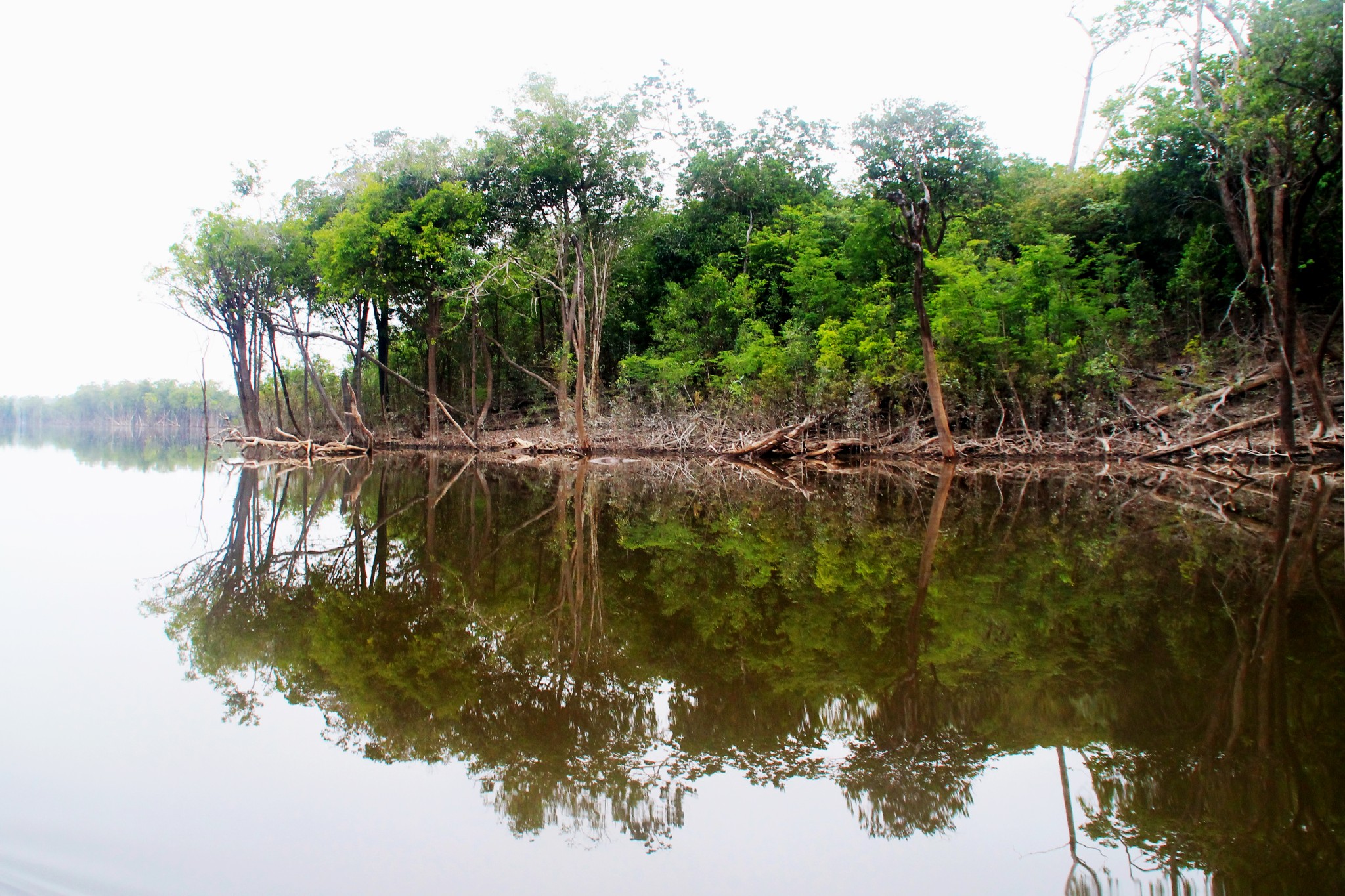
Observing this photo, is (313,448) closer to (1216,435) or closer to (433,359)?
(433,359)

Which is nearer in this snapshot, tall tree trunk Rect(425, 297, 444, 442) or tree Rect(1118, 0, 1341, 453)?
tree Rect(1118, 0, 1341, 453)

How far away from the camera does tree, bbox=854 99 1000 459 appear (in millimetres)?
17891

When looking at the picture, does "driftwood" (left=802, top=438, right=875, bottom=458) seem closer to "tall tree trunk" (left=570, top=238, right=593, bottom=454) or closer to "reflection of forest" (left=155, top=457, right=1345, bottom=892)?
"tall tree trunk" (left=570, top=238, right=593, bottom=454)

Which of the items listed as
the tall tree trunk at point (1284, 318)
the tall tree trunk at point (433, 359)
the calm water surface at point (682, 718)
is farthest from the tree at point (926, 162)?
the tall tree trunk at point (433, 359)

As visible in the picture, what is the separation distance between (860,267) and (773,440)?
6073 millimetres

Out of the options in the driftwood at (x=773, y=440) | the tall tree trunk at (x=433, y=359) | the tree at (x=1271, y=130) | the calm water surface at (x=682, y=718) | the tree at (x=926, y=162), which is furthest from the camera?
the tall tree trunk at (x=433, y=359)

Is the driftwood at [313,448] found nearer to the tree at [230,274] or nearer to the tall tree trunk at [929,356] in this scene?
the tree at [230,274]

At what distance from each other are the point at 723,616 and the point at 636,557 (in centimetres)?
195

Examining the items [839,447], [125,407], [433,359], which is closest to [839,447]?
[839,447]

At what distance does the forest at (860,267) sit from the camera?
15.5 m

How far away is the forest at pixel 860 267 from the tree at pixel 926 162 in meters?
0.08

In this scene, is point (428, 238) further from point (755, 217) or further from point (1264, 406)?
point (1264, 406)

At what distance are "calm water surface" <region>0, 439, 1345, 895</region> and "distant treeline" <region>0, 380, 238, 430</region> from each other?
3516 inches

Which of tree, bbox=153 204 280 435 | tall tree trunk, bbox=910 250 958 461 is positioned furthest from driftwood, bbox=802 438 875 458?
tree, bbox=153 204 280 435
